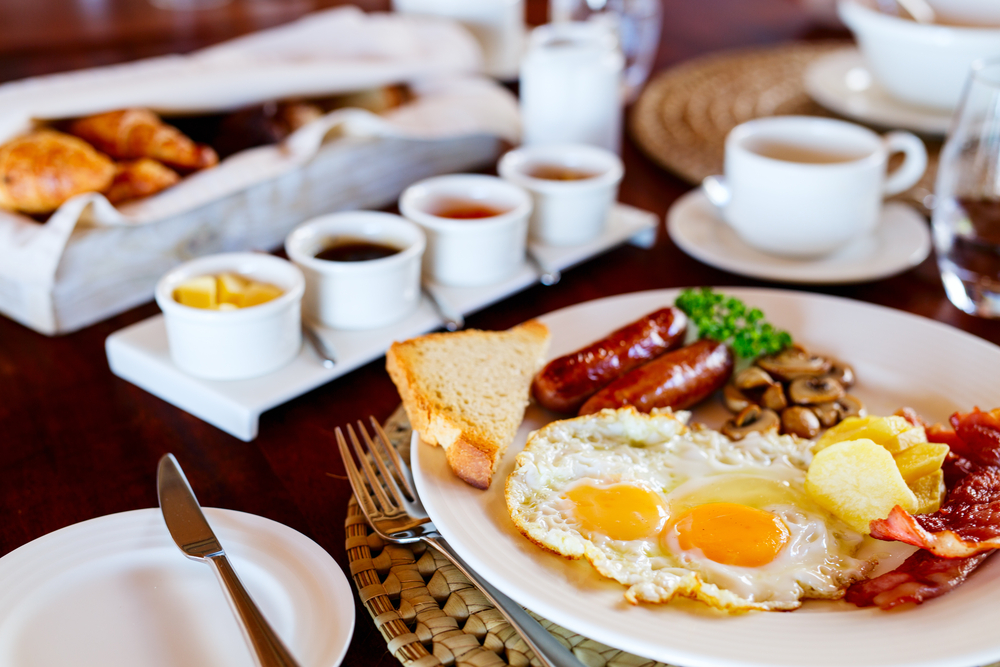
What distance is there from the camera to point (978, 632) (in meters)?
1.04

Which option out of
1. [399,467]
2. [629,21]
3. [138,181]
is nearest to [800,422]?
[399,467]

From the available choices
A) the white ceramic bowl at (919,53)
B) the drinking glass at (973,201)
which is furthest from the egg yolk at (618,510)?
the white ceramic bowl at (919,53)

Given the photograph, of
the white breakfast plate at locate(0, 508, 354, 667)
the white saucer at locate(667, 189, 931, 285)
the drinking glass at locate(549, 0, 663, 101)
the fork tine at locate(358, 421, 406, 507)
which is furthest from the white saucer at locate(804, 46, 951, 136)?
the white breakfast plate at locate(0, 508, 354, 667)

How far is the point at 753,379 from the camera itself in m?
1.65

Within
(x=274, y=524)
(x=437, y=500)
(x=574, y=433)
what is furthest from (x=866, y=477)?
(x=274, y=524)

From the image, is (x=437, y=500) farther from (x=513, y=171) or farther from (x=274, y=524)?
(x=513, y=171)

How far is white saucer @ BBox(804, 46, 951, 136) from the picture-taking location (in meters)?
2.73

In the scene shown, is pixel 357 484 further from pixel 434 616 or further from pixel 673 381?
pixel 673 381

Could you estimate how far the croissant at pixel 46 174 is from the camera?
192cm

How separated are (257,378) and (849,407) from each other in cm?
114

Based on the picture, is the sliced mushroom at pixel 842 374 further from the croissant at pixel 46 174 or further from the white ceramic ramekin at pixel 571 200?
the croissant at pixel 46 174

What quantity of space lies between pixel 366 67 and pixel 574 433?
5.60 ft

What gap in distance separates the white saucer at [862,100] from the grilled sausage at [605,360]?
150 centimetres

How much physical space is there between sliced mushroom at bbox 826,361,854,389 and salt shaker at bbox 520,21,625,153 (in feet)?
3.77
